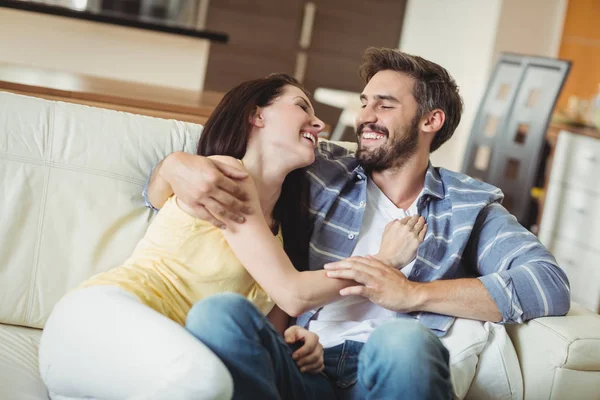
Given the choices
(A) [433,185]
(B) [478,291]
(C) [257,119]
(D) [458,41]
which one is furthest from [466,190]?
(D) [458,41]

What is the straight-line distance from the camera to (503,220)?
1.96 metres

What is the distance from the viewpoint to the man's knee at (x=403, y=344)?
59.3 inches

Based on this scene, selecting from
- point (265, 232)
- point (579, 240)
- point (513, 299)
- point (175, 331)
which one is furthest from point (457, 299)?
point (579, 240)

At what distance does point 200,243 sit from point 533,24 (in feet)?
14.2

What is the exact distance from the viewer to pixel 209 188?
164 cm

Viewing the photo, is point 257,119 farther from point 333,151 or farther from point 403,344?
point 403,344

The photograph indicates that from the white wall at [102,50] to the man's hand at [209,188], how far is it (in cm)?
216

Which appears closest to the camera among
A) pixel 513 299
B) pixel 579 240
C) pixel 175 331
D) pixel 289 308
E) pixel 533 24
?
pixel 175 331

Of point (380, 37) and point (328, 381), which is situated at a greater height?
point (380, 37)

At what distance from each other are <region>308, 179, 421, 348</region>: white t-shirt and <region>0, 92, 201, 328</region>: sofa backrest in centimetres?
48

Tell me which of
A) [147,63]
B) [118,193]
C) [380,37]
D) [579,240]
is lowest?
[579,240]

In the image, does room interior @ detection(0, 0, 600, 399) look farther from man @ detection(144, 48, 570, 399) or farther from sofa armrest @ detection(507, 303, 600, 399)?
man @ detection(144, 48, 570, 399)

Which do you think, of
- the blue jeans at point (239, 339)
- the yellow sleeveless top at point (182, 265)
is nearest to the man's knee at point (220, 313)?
the blue jeans at point (239, 339)

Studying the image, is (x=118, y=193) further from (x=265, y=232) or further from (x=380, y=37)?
(x=380, y=37)
